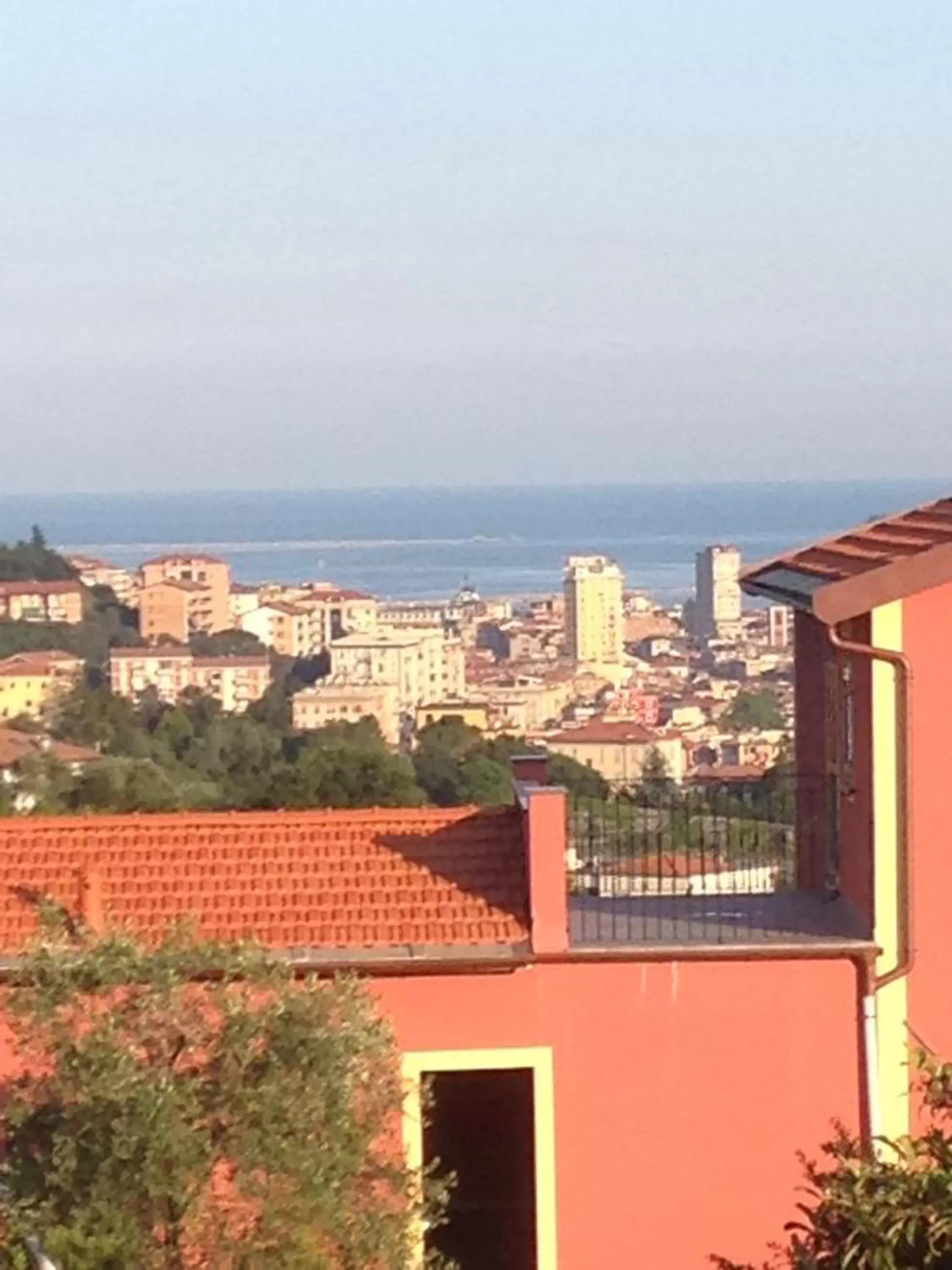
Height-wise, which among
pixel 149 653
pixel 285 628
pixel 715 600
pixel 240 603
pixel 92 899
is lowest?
pixel 92 899

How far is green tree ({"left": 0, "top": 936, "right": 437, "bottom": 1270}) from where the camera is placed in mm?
6691

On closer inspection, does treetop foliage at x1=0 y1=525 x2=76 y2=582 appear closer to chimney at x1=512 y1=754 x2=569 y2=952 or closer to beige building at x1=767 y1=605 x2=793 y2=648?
beige building at x1=767 y1=605 x2=793 y2=648

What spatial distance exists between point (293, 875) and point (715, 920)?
1.73 metres

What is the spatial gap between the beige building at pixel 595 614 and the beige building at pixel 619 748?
46.4 meters

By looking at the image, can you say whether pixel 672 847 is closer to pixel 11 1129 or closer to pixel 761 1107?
pixel 761 1107

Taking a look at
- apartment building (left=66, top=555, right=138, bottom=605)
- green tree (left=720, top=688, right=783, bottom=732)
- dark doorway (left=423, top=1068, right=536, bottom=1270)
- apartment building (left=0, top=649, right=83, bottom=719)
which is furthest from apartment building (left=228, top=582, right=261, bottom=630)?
dark doorway (left=423, top=1068, right=536, bottom=1270)

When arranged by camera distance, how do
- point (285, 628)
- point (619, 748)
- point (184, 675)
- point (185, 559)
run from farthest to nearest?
point (185, 559) → point (285, 628) → point (184, 675) → point (619, 748)

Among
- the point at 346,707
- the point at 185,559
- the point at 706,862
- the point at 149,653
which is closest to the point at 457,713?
the point at 346,707

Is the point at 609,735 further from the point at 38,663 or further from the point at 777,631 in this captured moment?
the point at 777,631

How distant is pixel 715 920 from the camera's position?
29.7 feet

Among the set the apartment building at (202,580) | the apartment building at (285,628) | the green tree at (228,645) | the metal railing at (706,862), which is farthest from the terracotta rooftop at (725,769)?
the apartment building at (202,580)

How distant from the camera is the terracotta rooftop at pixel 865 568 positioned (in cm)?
855

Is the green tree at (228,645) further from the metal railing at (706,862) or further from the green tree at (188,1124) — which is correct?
the green tree at (188,1124)

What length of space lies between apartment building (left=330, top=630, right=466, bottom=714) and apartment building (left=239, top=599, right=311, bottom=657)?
8.20m
